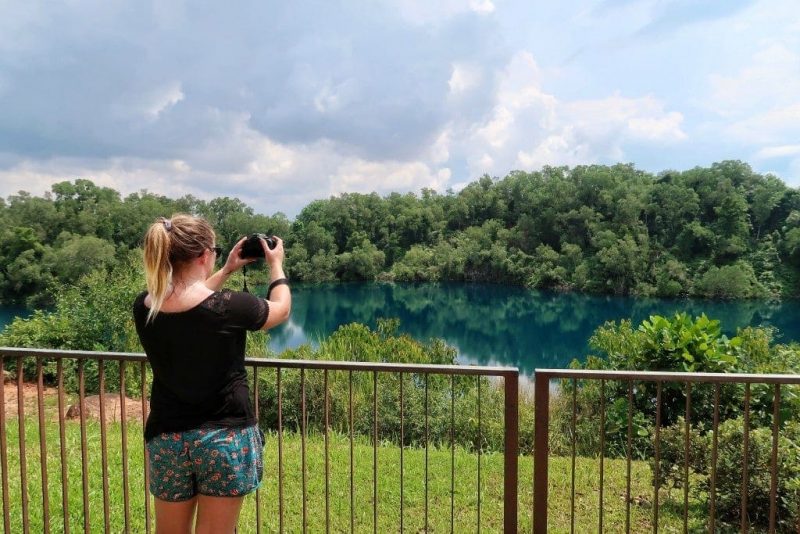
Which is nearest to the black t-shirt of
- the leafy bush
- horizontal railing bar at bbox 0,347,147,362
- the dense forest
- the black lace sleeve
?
the black lace sleeve

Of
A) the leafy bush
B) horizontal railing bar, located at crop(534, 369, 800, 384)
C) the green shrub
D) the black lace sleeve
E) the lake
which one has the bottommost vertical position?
the lake

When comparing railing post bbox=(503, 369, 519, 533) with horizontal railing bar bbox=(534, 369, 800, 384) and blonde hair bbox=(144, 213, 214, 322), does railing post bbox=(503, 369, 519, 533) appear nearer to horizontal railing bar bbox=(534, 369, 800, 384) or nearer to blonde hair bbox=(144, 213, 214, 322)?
horizontal railing bar bbox=(534, 369, 800, 384)

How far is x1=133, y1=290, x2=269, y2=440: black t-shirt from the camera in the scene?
56.1 inches

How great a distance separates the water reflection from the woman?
1986 centimetres

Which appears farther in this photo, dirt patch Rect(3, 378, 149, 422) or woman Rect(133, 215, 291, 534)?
dirt patch Rect(3, 378, 149, 422)

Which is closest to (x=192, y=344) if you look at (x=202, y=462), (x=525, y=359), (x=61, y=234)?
(x=202, y=462)

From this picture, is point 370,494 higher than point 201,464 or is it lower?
lower

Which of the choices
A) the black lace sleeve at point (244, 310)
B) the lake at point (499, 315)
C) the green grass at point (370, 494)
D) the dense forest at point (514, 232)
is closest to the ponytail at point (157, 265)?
the black lace sleeve at point (244, 310)

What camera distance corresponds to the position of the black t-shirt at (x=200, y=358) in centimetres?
143

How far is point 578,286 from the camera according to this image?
4375 cm

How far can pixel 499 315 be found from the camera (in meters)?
35.5

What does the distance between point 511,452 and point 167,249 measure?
133 cm

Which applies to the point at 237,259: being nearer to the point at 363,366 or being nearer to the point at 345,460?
the point at 363,366

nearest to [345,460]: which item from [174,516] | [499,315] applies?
[174,516]
